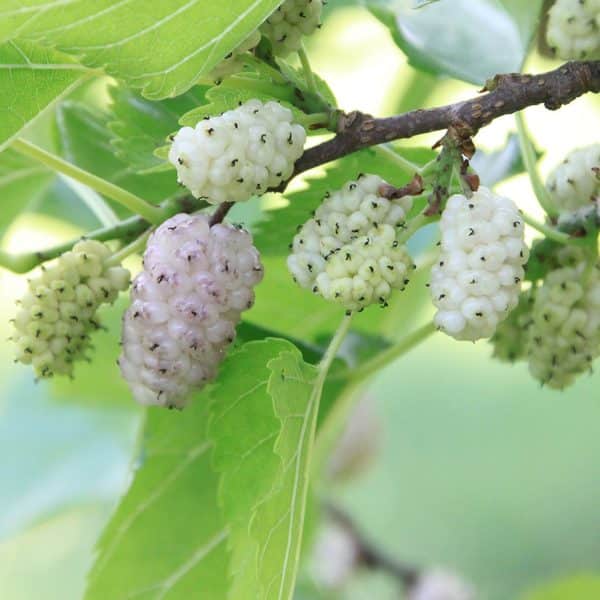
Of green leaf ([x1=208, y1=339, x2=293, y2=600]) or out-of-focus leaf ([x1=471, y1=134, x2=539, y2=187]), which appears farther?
out-of-focus leaf ([x1=471, y1=134, x2=539, y2=187])

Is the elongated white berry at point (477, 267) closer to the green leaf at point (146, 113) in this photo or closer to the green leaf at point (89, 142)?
the green leaf at point (146, 113)

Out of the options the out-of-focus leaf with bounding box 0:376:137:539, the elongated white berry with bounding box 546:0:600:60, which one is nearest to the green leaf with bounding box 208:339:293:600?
the elongated white berry with bounding box 546:0:600:60

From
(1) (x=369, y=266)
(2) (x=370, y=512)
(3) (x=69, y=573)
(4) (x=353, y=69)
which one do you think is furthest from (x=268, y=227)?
(2) (x=370, y=512)

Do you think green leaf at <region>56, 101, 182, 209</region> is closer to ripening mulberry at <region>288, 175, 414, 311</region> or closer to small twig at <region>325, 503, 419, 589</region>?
ripening mulberry at <region>288, 175, 414, 311</region>

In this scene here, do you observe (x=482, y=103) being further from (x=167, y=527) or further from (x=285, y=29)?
(x=167, y=527)

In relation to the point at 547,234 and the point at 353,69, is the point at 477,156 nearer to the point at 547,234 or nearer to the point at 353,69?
the point at 547,234

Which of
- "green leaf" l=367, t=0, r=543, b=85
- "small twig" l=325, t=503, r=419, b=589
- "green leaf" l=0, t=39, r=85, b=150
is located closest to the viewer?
"green leaf" l=0, t=39, r=85, b=150
